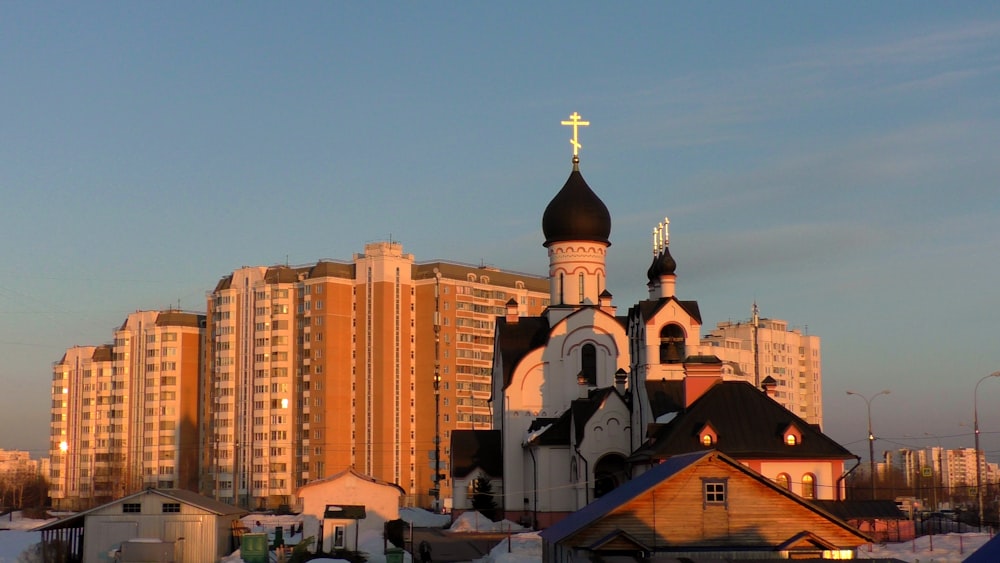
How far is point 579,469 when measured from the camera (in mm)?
48312

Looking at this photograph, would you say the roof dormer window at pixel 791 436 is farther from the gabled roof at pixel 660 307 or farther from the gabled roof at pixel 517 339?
the gabled roof at pixel 517 339

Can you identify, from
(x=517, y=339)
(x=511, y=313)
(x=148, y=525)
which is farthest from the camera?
(x=511, y=313)

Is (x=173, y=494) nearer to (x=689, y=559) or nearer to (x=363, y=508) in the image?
(x=363, y=508)

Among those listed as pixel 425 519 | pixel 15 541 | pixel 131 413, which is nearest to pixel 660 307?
pixel 425 519

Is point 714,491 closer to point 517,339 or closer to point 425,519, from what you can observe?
point 517,339

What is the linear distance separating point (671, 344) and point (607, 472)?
537cm

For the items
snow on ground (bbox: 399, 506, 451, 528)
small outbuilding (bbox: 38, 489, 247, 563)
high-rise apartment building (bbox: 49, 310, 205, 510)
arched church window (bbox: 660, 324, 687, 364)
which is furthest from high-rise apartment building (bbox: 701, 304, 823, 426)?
small outbuilding (bbox: 38, 489, 247, 563)

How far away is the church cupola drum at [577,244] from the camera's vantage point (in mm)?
57719

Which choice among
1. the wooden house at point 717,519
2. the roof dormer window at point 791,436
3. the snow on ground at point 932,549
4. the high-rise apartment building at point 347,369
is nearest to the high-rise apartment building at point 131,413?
the high-rise apartment building at point 347,369

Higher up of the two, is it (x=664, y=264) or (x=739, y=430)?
(x=664, y=264)

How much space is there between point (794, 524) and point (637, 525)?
3.37 m

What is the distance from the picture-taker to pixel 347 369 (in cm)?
10225

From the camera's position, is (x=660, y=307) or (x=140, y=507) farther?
(x=660, y=307)

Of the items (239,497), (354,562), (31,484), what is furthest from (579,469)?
(31,484)
